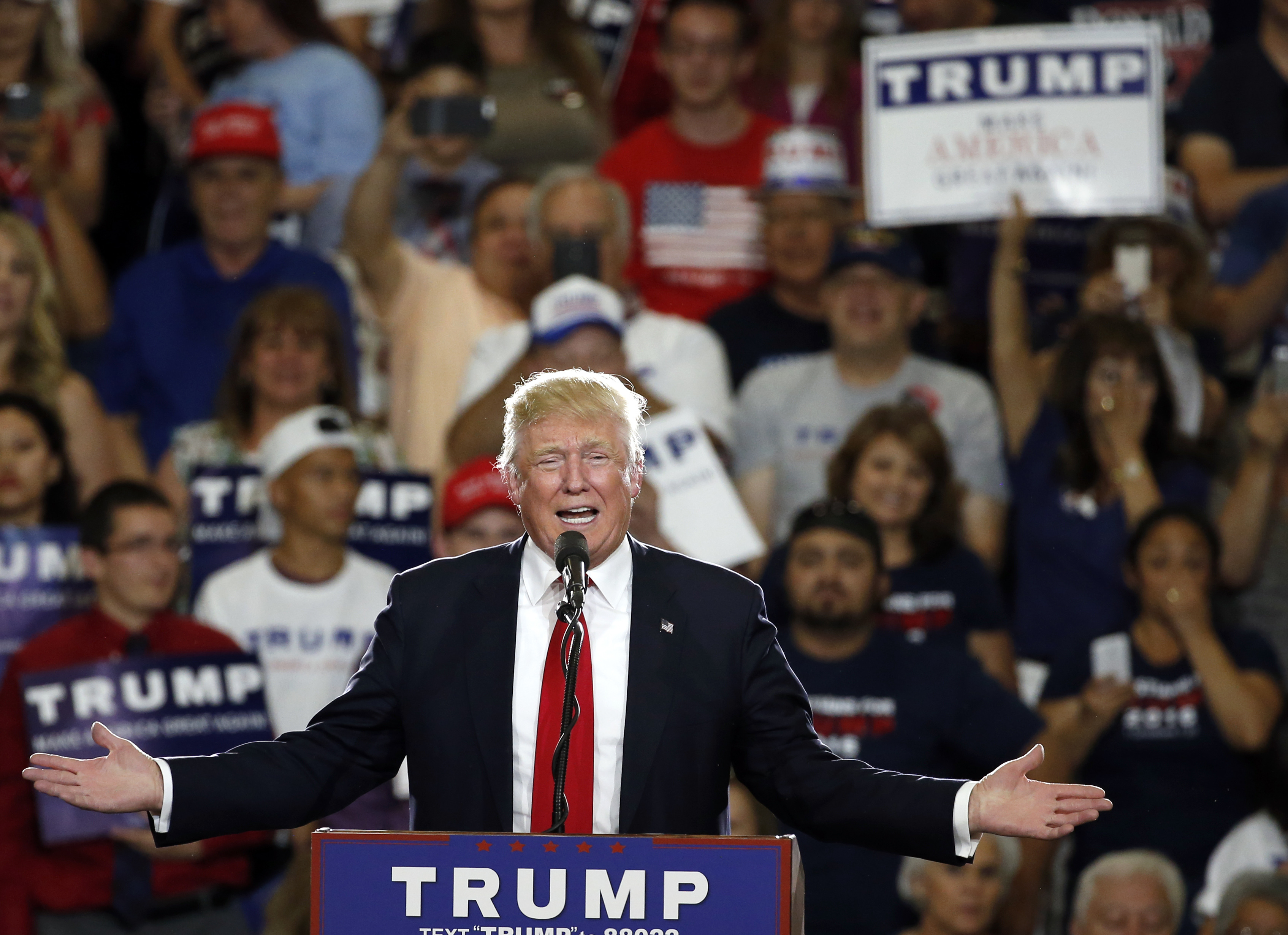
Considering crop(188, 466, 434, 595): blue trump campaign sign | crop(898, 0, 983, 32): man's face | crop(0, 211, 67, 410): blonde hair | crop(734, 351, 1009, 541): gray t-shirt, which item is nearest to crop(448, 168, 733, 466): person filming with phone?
crop(734, 351, 1009, 541): gray t-shirt

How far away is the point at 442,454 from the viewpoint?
5.71 metres

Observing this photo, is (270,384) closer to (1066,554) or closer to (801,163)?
(801,163)

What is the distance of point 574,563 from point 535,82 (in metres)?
4.30

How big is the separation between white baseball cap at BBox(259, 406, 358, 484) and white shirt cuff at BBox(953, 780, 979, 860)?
9.35 feet

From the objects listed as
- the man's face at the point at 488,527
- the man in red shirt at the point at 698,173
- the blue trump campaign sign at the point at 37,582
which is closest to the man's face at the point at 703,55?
the man in red shirt at the point at 698,173

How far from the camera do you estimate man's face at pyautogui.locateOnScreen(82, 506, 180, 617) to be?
5055mm

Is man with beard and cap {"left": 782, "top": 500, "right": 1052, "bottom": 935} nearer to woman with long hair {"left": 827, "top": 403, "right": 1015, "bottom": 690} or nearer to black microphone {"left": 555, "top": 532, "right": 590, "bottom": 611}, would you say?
woman with long hair {"left": 827, "top": 403, "right": 1015, "bottom": 690}

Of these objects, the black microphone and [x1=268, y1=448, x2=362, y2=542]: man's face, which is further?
[x1=268, y1=448, x2=362, y2=542]: man's face

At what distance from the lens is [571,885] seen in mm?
2381

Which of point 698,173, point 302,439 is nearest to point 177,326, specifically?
point 302,439

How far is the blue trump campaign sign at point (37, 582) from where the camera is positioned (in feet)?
16.9

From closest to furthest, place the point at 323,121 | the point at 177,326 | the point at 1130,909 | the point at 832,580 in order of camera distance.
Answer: the point at 1130,909, the point at 832,580, the point at 177,326, the point at 323,121

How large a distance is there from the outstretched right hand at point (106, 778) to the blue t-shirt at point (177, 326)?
340 centimetres

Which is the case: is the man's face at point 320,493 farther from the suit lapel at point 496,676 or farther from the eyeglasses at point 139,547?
the suit lapel at point 496,676
